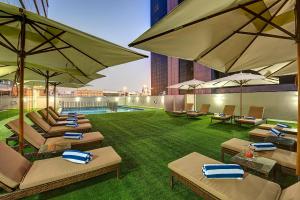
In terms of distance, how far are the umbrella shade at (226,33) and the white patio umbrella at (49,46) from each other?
Result: 34.1 inches

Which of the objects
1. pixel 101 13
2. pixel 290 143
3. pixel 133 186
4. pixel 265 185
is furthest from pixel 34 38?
pixel 101 13

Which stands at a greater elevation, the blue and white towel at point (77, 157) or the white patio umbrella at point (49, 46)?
the white patio umbrella at point (49, 46)

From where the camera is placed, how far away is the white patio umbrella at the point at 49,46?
7.87 ft

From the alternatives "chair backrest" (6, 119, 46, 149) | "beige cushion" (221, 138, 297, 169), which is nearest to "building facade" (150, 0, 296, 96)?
"beige cushion" (221, 138, 297, 169)

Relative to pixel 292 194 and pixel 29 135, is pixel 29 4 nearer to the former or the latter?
pixel 29 135

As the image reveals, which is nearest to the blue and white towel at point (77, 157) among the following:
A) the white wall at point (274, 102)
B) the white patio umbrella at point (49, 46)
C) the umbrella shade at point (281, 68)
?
the white patio umbrella at point (49, 46)

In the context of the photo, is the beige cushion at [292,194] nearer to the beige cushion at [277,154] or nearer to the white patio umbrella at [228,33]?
the white patio umbrella at [228,33]

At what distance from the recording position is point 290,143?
12.2ft

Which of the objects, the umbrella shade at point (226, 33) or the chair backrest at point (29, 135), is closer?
the umbrella shade at point (226, 33)

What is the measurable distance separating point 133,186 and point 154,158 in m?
1.25

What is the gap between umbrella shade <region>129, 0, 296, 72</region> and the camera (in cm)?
193

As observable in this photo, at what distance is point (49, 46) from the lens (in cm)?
372

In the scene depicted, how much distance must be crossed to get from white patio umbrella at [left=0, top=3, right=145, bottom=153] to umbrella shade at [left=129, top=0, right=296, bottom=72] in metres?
0.87

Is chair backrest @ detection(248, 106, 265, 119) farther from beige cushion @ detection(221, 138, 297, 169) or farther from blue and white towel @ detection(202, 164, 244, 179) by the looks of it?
blue and white towel @ detection(202, 164, 244, 179)
